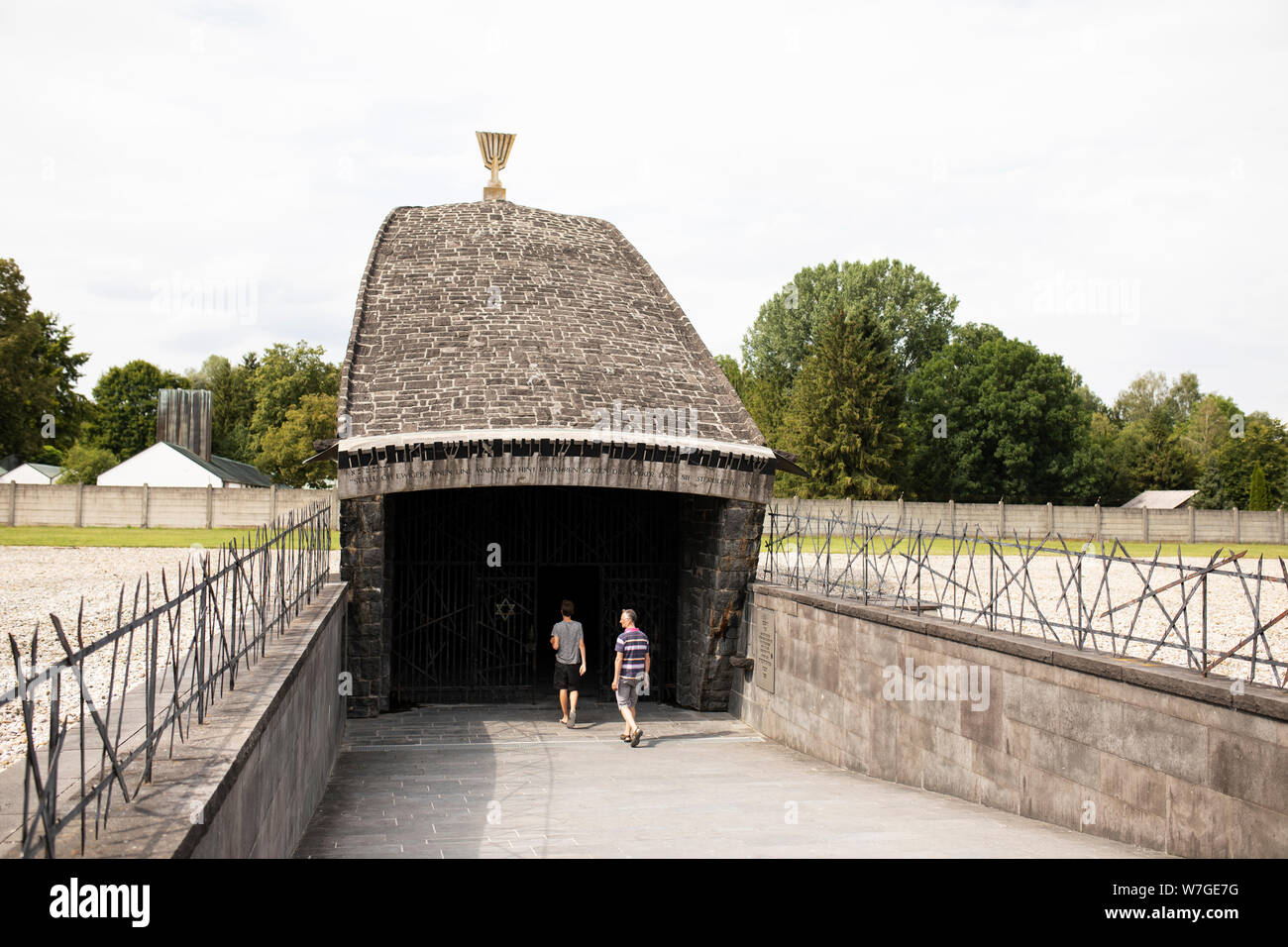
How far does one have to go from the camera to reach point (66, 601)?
65.9ft

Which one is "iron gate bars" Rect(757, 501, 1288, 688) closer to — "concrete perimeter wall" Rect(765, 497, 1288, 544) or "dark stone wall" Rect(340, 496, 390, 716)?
"concrete perimeter wall" Rect(765, 497, 1288, 544)

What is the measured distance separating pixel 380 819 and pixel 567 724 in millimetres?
7107

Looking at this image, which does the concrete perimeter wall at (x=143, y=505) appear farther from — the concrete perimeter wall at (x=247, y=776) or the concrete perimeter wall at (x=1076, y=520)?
the concrete perimeter wall at (x=247, y=776)

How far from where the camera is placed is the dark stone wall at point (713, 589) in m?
17.0

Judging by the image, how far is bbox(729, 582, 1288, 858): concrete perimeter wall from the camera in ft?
22.4

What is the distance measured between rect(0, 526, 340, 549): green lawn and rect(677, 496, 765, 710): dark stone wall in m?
17.9

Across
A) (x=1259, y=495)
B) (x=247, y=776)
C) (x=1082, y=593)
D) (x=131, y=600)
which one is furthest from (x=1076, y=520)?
(x=247, y=776)

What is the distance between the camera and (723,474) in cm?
1675

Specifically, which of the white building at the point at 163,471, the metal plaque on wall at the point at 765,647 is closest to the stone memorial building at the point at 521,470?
the metal plaque on wall at the point at 765,647

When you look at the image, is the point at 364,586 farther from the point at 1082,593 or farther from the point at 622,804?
the point at 1082,593

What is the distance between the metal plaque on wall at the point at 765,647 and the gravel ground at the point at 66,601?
8.53m

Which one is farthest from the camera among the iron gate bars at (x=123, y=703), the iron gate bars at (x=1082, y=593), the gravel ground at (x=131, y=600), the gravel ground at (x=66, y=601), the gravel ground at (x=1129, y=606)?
the gravel ground at (x=1129, y=606)
